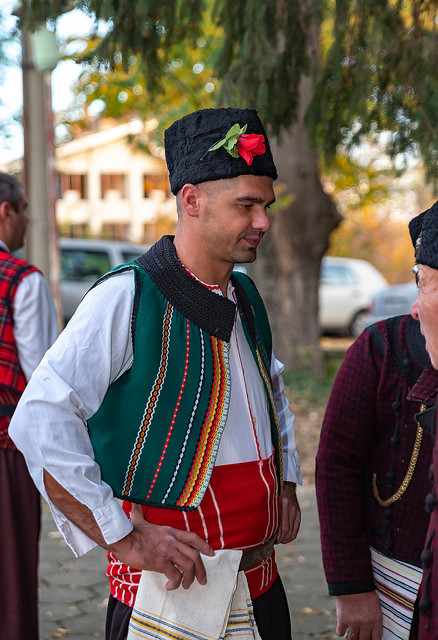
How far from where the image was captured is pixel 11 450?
3.51 m

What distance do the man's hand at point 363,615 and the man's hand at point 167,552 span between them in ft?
1.64

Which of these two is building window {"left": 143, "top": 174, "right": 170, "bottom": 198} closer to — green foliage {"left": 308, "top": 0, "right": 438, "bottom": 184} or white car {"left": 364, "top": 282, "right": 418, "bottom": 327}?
white car {"left": 364, "top": 282, "right": 418, "bottom": 327}

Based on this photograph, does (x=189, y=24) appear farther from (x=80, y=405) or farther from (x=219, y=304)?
(x=80, y=405)

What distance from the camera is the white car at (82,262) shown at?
46.6 ft

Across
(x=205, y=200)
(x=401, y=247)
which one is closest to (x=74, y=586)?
(x=205, y=200)

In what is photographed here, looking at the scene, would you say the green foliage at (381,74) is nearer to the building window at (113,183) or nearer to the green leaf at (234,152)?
the green leaf at (234,152)

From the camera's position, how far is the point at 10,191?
12.6 ft

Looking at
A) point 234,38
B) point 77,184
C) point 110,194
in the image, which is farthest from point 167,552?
point 77,184

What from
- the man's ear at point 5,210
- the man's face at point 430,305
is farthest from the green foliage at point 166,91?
the man's face at point 430,305

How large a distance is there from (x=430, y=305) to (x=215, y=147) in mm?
804

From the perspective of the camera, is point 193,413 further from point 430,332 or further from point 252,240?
point 430,332

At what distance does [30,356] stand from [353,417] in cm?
159

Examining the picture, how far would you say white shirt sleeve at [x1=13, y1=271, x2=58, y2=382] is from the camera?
11.4 feet

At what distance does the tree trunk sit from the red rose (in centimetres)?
763
